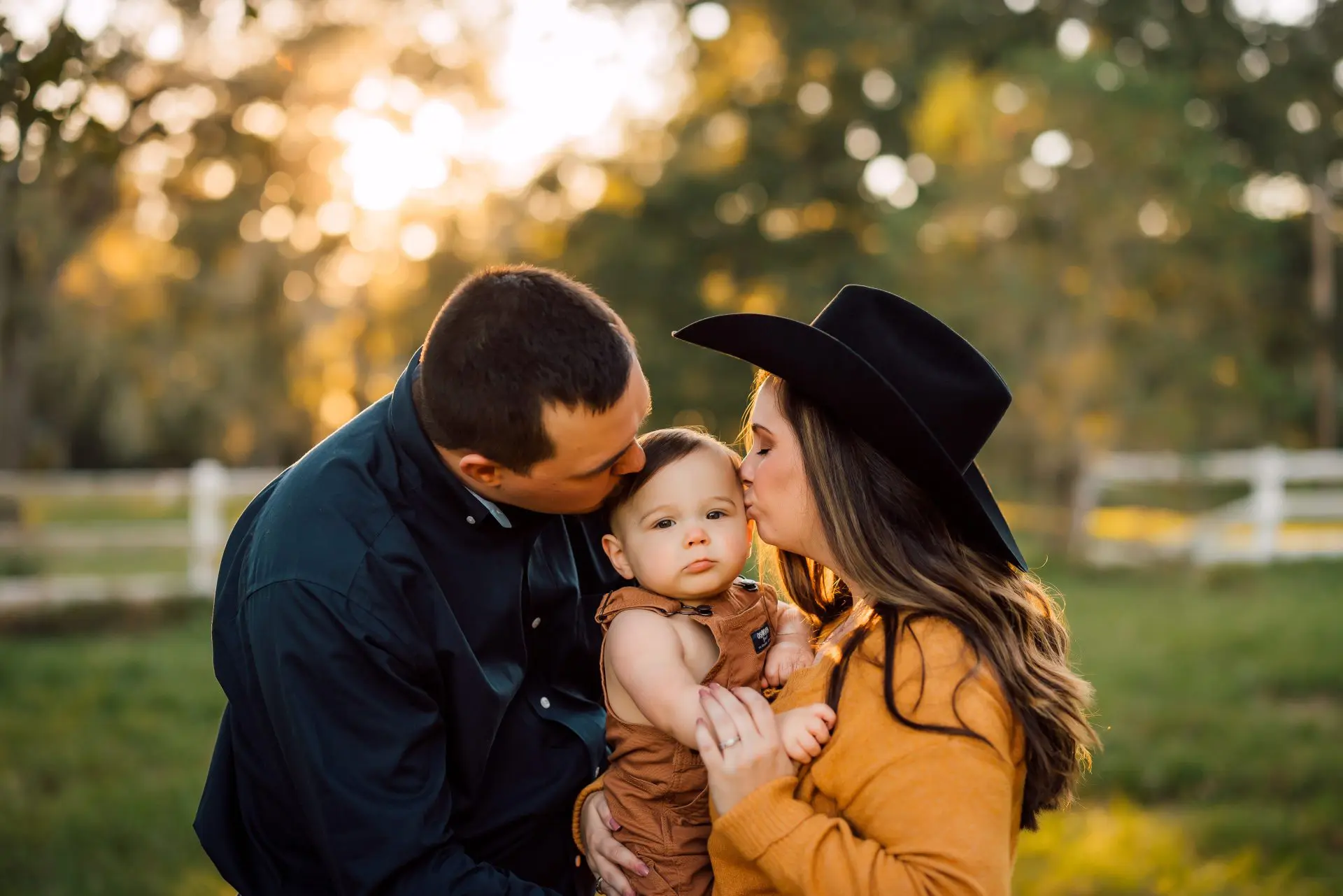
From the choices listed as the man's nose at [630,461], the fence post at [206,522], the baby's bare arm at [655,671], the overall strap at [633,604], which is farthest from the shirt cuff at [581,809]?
the fence post at [206,522]

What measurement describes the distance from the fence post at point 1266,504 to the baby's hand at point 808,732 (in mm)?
15853

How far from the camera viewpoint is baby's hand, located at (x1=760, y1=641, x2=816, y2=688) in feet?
9.18

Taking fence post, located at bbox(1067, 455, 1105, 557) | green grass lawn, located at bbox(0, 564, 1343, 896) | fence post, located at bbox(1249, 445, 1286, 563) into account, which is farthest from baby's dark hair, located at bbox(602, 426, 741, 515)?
fence post, located at bbox(1249, 445, 1286, 563)

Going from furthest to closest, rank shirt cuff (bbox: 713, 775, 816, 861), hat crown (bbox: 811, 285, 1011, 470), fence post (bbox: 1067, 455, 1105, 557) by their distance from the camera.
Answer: fence post (bbox: 1067, 455, 1105, 557)
hat crown (bbox: 811, 285, 1011, 470)
shirt cuff (bbox: 713, 775, 816, 861)

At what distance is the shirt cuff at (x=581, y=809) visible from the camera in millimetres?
2854

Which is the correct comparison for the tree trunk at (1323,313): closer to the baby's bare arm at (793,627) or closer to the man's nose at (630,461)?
the baby's bare arm at (793,627)

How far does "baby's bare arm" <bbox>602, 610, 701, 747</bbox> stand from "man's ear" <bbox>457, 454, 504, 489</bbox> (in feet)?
1.49

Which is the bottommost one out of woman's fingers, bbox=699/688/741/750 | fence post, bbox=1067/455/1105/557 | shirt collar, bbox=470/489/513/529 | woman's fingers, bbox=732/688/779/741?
fence post, bbox=1067/455/1105/557

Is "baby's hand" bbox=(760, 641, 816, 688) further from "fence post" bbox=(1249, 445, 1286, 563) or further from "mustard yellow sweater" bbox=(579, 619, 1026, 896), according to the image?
"fence post" bbox=(1249, 445, 1286, 563)

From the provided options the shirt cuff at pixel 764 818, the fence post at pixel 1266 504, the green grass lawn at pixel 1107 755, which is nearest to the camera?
the shirt cuff at pixel 764 818

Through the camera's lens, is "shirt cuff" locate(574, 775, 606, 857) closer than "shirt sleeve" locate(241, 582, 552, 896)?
No

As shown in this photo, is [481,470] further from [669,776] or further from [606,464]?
[669,776]

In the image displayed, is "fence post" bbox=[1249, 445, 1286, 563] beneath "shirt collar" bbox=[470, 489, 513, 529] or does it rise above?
beneath

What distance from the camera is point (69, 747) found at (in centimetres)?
782
